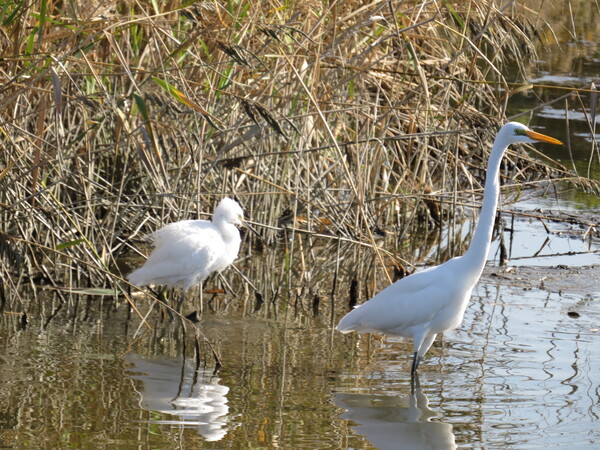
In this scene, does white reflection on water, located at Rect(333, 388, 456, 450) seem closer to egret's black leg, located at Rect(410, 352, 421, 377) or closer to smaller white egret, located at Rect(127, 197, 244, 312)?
egret's black leg, located at Rect(410, 352, 421, 377)

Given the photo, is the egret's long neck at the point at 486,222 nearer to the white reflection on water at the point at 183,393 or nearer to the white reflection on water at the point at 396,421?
the white reflection on water at the point at 396,421

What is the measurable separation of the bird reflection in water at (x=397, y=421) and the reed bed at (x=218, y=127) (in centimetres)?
114

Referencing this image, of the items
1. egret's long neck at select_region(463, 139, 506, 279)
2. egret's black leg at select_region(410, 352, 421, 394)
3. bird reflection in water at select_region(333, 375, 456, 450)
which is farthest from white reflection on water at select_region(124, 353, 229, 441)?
egret's long neck at select_region(463, 139, 506, 279)

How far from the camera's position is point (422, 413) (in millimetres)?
4770

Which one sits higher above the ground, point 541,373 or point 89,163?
→ point 89,163

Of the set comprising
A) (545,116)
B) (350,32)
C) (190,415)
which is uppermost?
(545,116)

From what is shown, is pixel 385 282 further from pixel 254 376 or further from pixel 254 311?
pixel 254 376

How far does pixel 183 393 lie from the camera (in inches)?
192

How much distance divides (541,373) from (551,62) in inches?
506

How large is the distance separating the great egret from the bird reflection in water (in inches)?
11.5

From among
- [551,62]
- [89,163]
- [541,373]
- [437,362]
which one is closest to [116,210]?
[89,163]

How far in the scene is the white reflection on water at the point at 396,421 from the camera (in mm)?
4418

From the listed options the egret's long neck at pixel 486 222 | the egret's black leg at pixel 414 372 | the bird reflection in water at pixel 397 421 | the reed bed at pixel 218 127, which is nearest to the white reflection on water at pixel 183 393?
the bird reflection in water at pixel 397 421

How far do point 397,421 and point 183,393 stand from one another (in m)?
1.09
